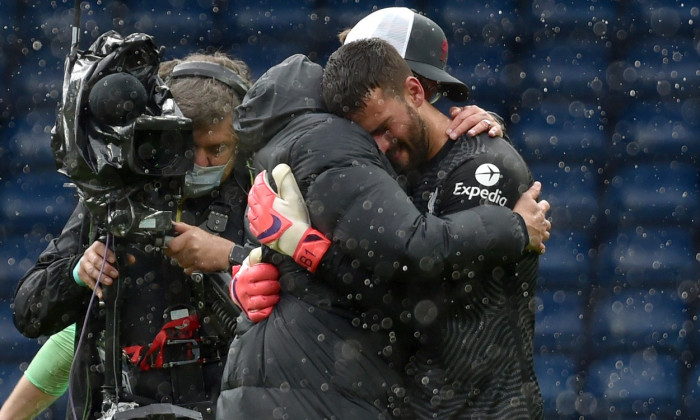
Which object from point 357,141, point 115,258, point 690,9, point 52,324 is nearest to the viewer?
point 357,141

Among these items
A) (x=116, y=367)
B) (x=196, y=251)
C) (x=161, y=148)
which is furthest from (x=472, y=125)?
(x=116, y=367)

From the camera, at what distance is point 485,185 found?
3205 mm

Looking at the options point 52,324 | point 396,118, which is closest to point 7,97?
point 52,324

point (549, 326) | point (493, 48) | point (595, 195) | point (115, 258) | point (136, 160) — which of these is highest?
point (136, 160)

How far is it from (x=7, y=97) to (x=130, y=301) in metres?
2.38

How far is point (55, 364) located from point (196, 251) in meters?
1.01

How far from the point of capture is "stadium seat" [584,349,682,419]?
596cm

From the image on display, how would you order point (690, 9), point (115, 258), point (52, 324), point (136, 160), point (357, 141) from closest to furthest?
point (357, 141) < point (136, 160) < point (115, 258) < point (52, 324) < point (690, 9)

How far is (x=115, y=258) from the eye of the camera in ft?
12.0

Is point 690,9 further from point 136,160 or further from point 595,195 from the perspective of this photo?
point 136,160

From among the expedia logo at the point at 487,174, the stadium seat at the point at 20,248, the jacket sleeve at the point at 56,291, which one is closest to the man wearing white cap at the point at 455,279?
the expedia logo at the point at 487,174

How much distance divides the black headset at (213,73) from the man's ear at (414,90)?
987 millimetres

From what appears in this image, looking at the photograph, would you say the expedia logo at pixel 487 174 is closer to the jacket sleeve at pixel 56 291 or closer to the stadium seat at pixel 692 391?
the jacket sleeve at pixel 56 291

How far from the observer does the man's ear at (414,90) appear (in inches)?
130
